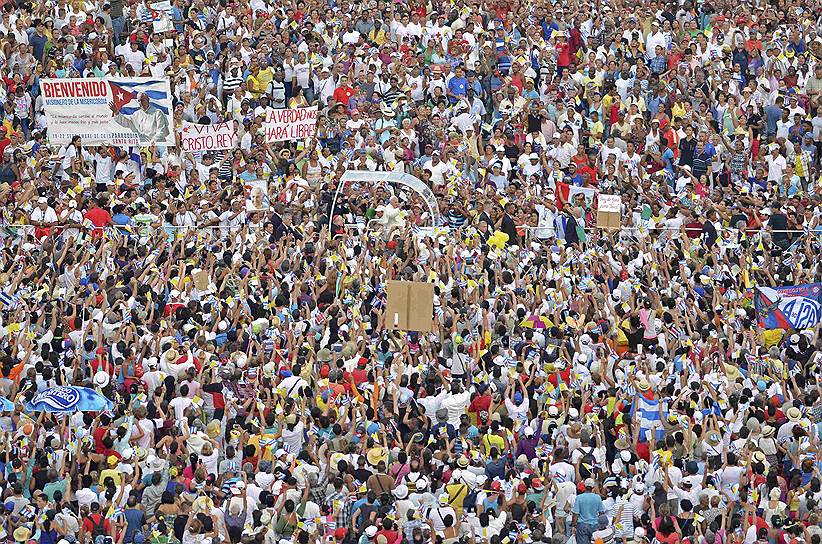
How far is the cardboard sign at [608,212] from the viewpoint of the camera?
3152 cm

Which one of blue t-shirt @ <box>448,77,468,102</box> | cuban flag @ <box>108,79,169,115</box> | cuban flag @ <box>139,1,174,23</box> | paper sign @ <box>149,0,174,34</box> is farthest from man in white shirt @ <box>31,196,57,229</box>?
blue t-shirt @ <box>448,77,468,102</box>


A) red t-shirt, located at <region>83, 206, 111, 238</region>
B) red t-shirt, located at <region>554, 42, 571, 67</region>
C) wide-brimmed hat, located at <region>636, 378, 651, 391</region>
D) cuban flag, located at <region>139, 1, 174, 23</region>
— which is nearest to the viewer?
wide-brimmed hat, located at <region>636, 378, 651, 391</region>

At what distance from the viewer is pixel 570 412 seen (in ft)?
82.8

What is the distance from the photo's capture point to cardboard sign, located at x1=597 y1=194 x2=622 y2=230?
1241 inches

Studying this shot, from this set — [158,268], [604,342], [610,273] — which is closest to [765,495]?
[604,342]

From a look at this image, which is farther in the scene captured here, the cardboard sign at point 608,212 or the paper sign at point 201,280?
the cardboard sign at point 608,212

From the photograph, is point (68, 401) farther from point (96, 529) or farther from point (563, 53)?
point (563, 53)

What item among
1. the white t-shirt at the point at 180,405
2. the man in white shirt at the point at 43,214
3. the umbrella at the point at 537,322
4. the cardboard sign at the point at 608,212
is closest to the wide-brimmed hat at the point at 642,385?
the umbrella at the point at 537,322

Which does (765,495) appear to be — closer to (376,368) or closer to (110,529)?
(376,368)

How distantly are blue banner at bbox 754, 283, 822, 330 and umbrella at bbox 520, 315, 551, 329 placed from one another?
307cm

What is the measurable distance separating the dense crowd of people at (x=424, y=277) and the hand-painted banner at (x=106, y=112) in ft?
1.20

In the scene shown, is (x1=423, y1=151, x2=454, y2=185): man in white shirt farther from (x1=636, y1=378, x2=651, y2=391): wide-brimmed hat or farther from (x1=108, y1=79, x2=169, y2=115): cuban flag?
(x1=636, y1=378, x2=651, y2=391): wide-brimmed hat

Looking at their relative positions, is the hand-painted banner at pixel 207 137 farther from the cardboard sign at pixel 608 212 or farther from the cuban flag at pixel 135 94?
the cardboard sign at pixel 608 212

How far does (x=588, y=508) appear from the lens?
2308 centimetres
